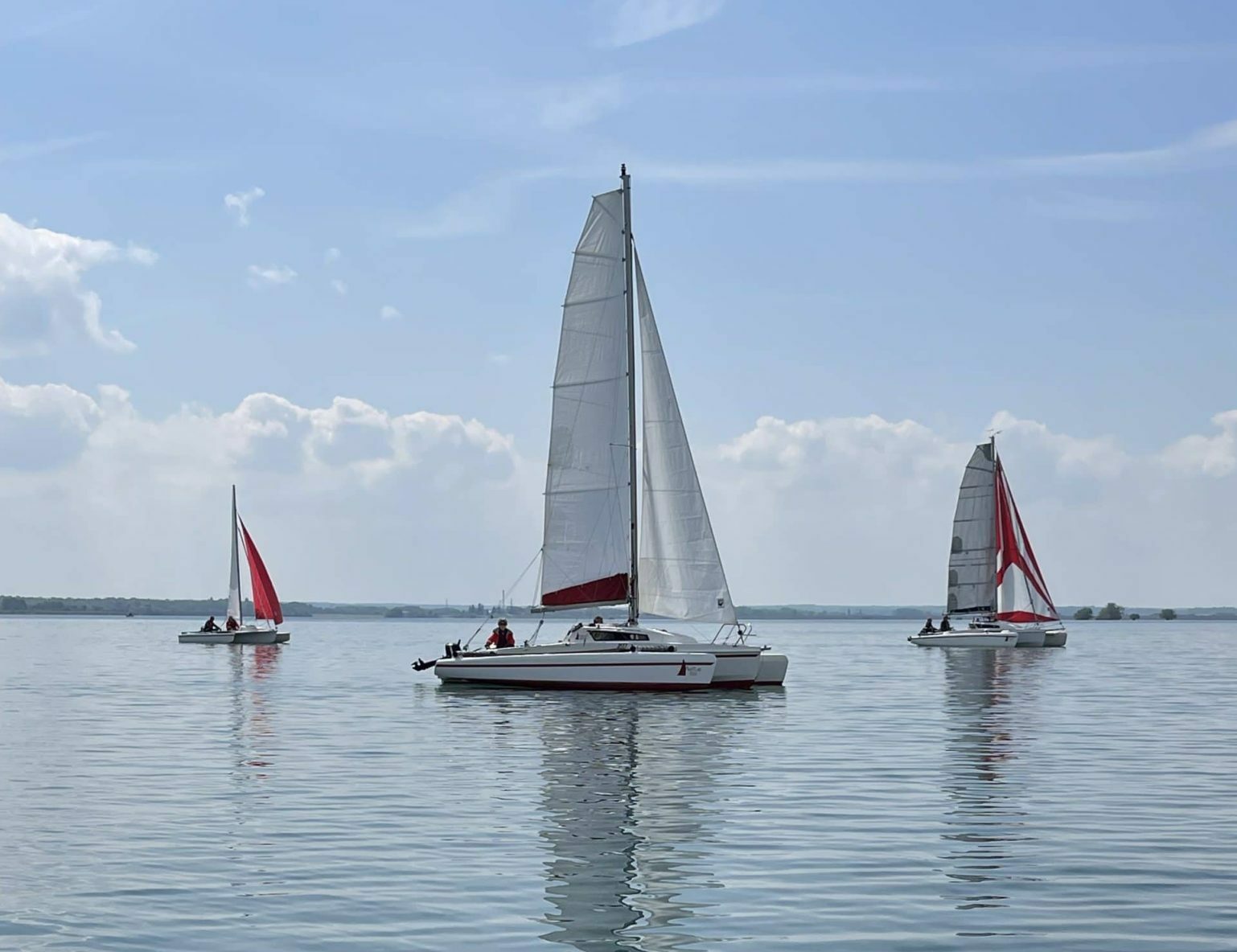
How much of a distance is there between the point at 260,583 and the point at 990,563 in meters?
49.1

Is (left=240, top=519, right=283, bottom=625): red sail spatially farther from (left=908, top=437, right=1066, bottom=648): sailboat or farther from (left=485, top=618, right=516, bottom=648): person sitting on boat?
(left=485, top=618, right=516, bottom=648): person sitting on boat

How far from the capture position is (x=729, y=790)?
25141mm

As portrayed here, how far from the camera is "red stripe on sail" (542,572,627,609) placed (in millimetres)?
51844

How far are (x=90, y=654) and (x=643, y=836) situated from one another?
87.0 m

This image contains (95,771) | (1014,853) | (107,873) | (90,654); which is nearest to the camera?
(107,873)

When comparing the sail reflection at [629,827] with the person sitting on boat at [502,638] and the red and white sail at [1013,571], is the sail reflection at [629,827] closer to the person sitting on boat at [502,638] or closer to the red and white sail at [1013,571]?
the person sitting on boat at [502,638]

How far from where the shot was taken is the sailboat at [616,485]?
5134 centimetres

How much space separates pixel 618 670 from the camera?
48844 millimetres

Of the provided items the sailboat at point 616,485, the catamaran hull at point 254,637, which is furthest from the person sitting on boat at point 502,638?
the catamaran hull at point 254,637

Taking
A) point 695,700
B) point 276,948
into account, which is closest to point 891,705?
point 695,700

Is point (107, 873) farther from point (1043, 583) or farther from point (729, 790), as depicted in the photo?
point (1043, 583)

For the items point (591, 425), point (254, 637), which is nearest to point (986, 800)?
point (591, 425)

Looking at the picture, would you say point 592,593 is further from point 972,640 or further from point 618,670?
point 972,640

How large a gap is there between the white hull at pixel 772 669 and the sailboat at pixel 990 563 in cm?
4709
